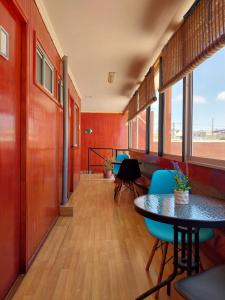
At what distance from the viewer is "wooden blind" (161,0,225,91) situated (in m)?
1.78

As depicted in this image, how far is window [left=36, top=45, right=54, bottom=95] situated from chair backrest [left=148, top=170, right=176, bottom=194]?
145cm

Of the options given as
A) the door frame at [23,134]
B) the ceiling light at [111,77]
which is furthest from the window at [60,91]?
the door frame at [23,134]

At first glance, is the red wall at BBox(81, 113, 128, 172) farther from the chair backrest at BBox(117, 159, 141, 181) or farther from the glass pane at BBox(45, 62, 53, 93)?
the glass pane at BBox(45, 62, 53, 93)

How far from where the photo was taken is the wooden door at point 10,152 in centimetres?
164

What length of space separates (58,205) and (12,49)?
2.39 metres

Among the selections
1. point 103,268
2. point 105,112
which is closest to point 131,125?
point 105,112

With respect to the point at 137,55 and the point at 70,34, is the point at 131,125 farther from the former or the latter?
the point at 70,34

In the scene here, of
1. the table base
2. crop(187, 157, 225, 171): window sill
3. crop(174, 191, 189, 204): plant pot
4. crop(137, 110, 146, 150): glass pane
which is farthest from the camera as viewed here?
crop(137, 110, 146, 150): glass pane

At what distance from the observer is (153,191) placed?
2164 millimetres

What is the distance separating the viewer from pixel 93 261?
228 centimetres

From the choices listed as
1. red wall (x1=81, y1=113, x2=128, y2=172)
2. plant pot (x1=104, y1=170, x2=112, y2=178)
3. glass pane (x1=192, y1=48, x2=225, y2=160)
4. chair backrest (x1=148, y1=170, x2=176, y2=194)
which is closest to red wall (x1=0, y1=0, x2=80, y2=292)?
chair backrest (x1=148, y1=170, x2=176, y2=194)

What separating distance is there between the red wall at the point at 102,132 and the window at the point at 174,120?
19.9 feet

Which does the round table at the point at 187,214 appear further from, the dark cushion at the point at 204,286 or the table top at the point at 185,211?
the dark cushion at the point at 204,286

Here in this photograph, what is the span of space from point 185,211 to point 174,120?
85.3 inches
